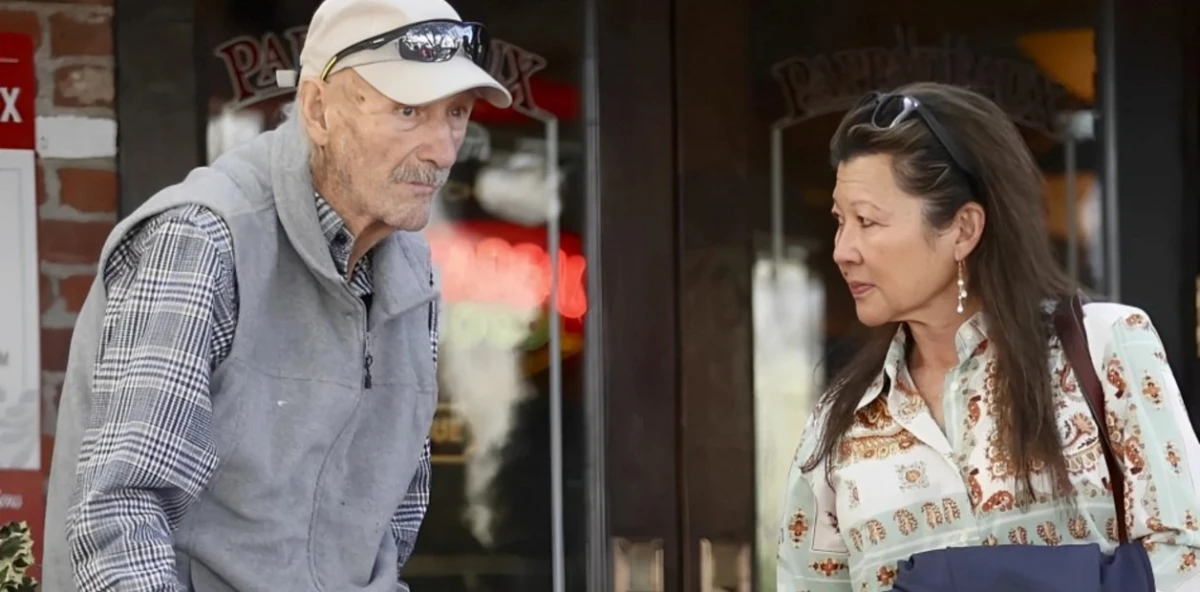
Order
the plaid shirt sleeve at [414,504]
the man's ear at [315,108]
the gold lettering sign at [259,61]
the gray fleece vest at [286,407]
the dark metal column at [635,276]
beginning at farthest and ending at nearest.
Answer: the dark metal column at [635,276] → the gold lettering sign at [259,61] → the plaid shirt sleeve at [414,504] → the man's ear at [315,108] → the gray fleece vest at [286,407]

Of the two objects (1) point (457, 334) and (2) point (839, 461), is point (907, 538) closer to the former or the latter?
(2) point (839, 461)

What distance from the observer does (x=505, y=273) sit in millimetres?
3795

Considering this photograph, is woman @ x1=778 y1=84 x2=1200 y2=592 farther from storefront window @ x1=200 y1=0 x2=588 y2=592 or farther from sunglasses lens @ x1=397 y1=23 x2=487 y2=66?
storefront window @ x1=200 y1=0 x2=588 y2=592

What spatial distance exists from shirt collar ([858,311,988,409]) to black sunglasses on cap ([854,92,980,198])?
0.56ft

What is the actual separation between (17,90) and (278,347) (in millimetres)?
1669

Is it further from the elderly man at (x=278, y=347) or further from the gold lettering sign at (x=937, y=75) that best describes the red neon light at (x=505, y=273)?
the elderly man at (x=278, y=347)

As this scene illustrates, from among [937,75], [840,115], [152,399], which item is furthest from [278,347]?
[937,75]

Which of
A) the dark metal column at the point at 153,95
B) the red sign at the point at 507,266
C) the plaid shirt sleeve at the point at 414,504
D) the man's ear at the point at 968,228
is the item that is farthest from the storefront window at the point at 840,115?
the man's ear at the point at 968,228

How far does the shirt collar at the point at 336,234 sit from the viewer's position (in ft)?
7.01

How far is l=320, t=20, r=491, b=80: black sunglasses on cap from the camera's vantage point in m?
2.09

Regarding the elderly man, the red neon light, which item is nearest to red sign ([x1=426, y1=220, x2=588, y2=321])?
the red neon light

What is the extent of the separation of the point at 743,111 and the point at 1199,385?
4.00ft

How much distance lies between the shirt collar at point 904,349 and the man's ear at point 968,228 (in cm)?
9

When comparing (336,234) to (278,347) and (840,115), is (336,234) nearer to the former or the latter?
(278,347)
